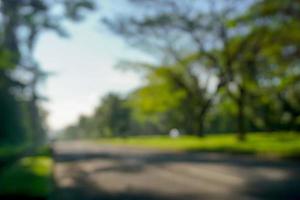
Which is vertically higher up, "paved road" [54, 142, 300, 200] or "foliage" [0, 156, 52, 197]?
"foliage" [0, 156, 52, 197]

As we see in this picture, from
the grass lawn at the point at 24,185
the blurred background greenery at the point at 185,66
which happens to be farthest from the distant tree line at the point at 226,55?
the grass lawn at the point at 24,185

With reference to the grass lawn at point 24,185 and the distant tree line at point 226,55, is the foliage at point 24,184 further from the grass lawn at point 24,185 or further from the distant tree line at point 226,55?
the distant tree line at point 226,55

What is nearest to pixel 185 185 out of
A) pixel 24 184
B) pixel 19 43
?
pixel 24 184

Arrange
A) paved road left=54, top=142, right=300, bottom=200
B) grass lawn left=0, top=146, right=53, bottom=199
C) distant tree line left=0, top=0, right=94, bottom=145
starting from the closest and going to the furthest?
grass lawn left=0, top=146, right=53, bottom=199, paved road left=54, top=142, right=300, bottom=200, distant tree line left=0, top=0, right=94, bottom=145

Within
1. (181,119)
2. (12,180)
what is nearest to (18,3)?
(12,180)

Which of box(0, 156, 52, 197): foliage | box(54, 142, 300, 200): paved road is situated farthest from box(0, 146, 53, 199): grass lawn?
box(54, 142, 300, 200): paved road

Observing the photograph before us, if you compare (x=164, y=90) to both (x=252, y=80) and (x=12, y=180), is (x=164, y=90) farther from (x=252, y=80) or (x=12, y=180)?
(x=12, y=180)

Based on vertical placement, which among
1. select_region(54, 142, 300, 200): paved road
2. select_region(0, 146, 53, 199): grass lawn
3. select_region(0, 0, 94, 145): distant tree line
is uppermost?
select_region(0, 0, 94, 145): distant tree line

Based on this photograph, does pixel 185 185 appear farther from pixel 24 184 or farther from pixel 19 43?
pixel 19 43

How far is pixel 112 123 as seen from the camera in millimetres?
120250

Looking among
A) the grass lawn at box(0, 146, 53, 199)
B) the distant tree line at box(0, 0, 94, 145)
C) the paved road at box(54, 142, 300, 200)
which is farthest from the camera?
the distant tree line at box(0, 0, 94, 145)

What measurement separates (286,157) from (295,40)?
34.1ft

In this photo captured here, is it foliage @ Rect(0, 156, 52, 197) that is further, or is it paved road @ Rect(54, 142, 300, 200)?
paved road @ Rect(54, 142, 300, 200)

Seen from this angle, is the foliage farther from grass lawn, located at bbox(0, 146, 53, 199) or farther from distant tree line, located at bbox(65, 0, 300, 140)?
distant tree line, located at bbox(65, 0, 300, 140)
